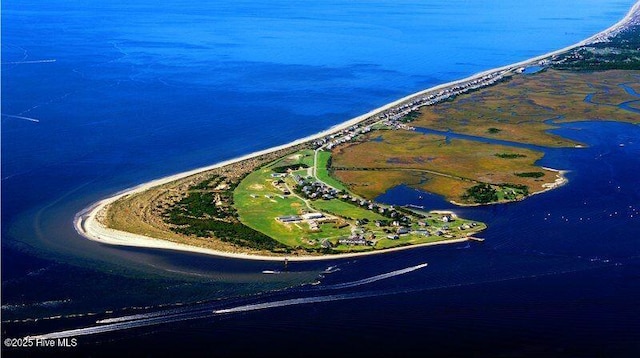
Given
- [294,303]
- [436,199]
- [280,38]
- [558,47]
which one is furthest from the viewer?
[280,38]

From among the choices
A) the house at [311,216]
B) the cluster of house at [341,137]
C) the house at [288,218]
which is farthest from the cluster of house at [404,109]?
the house at [288,218]

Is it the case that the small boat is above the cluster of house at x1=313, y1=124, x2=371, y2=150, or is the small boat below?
below

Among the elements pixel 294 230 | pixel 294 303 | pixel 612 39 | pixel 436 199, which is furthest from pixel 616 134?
pixel 612 39

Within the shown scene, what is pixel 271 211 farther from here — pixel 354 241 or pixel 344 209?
pixel 354 241

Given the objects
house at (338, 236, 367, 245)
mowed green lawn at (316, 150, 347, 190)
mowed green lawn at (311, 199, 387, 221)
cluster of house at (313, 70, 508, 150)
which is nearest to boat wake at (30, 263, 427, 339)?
house at (338, 236, 367, 245)

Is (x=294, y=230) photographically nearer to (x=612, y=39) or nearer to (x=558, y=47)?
(x=558, y=47)

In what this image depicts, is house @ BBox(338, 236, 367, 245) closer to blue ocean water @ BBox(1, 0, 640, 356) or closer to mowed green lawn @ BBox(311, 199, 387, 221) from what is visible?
blue ocean water @ BBox(1, 0, 640, 356)

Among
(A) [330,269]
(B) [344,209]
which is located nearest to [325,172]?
(B) [344,209]

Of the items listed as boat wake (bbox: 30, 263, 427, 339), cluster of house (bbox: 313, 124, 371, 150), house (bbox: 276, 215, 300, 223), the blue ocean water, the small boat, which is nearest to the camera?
boat wake (bbox: 30, 263, 427, 339)
